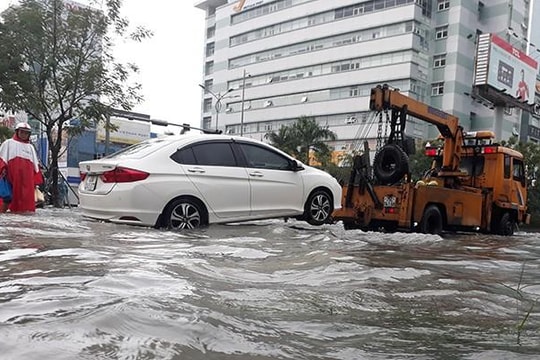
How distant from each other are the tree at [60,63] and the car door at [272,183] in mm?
7021

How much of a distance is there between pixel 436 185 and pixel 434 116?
1.51 m

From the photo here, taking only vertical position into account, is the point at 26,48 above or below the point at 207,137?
above

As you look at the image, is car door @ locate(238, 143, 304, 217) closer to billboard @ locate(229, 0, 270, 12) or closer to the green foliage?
the green foliage

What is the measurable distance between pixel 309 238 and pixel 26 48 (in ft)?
31.0

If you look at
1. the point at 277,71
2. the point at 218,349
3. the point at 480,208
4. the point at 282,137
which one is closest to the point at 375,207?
the point at 480,208

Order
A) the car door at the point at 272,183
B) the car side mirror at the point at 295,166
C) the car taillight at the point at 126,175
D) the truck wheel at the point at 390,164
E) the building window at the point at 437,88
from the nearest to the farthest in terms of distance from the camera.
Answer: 1. the car taillight at the point at 126,175
2. the car door at the point at 272,183
3. the car side mirror at the point at 295,166
4. the truck wheel at the point at 390,164
5. the building window at the point at 437,88

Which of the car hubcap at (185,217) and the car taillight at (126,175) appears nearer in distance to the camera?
the car taillight at (126,175)

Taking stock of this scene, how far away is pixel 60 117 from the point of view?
13.1 m

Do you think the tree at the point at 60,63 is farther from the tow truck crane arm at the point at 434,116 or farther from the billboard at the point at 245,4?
the billboard at the point at 245,4

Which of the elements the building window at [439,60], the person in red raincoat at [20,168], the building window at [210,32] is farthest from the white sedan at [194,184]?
the building window at [210,32]

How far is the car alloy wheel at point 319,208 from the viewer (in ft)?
26.8

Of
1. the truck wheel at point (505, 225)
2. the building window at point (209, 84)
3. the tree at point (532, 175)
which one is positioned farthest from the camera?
the building window at point (209, 84)

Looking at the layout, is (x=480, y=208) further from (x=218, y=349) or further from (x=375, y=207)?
(x=218, y=349)

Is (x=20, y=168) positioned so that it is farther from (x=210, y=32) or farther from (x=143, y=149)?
(x=210, y=32)
